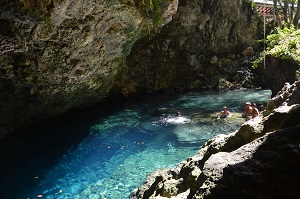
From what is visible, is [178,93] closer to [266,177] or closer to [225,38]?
[225,38]

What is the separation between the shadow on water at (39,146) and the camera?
9.02m

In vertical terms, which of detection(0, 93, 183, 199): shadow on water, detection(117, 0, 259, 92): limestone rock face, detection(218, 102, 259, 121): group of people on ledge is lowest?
detection(0, 93, 183, 199): shadow on water

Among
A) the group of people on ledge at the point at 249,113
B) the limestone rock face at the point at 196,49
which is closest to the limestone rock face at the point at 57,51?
the group of people on ledge at the point at 249,113

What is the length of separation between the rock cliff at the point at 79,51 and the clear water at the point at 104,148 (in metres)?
1.67

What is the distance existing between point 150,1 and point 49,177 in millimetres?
8029

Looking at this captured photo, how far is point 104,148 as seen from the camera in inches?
454

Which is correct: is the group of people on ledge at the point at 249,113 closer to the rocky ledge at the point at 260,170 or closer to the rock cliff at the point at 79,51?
the rock cliff at the point at 79,51

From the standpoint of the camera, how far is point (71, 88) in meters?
14.3

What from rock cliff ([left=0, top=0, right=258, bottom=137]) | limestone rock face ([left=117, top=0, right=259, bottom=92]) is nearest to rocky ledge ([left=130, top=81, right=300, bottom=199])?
rock cliff ([left=0, top=0, right=258, bottom=137])

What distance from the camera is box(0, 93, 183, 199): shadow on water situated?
29.6ft

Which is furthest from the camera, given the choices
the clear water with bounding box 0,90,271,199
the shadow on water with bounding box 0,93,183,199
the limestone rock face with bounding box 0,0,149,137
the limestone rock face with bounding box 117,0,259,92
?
the limestone rock face with bounding box 117,0,259,92

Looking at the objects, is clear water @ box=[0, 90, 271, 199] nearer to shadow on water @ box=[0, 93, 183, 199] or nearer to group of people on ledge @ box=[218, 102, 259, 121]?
shadow on water @ box=[0, 93, 183, 199]

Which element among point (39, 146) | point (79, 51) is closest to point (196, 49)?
point (79, 51)

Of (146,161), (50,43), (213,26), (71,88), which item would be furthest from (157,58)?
(146,161)
